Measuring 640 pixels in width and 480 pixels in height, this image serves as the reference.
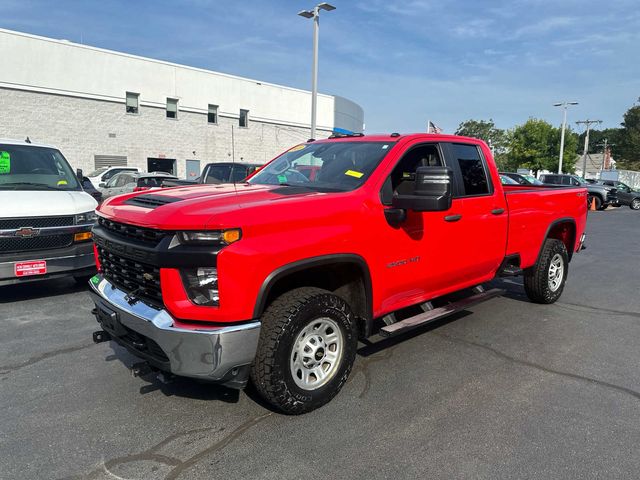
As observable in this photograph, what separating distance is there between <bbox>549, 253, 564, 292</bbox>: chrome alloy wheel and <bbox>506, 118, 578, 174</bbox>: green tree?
2032 inches

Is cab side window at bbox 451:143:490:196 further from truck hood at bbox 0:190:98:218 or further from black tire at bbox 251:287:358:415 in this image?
truck hood at bbox 0:190:98:218

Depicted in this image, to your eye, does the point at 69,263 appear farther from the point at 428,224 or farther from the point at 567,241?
the point at 567,241

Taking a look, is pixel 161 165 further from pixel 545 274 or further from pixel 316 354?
pixel 316 354

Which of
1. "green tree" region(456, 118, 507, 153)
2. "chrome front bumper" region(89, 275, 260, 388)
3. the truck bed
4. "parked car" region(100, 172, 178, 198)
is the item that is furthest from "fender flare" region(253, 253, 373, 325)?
"green tree" region(456, 118, 507, 153)

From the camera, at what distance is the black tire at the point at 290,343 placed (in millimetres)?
2959

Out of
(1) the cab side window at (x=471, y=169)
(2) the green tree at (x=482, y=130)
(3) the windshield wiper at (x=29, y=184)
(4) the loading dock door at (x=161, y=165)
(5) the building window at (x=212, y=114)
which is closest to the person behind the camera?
(1) the cab side window at (x=471, y=169)

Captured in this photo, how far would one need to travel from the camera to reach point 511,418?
10.6 ft

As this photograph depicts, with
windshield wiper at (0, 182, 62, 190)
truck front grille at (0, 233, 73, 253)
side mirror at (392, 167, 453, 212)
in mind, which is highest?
side mirror at (392, 167, 453, 212)

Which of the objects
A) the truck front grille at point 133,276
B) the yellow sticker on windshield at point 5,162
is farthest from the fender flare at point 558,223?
the yellow sticker on windshield at point 5,162

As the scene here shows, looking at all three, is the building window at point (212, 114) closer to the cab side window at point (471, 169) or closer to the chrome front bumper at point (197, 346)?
the cab side window at point (471, 169)

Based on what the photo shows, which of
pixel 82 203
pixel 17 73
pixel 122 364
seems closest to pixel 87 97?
pixel 17 73

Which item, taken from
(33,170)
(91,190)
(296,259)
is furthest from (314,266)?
(91,190)

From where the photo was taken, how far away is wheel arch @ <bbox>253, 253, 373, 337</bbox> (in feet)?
10.1

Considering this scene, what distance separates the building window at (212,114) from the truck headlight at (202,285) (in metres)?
29.5
